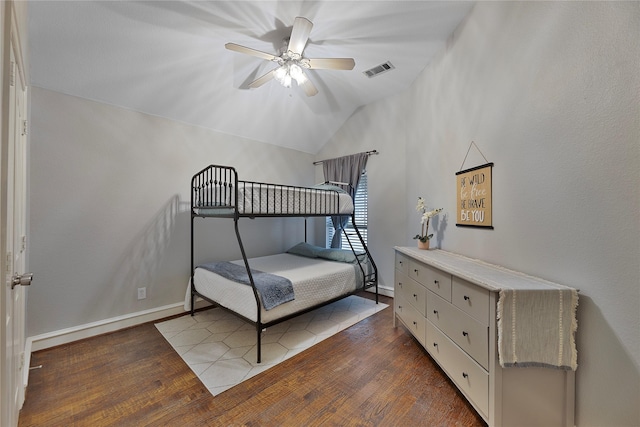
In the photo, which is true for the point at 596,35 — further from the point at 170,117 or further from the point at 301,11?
the point at 170,117

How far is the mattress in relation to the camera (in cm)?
249

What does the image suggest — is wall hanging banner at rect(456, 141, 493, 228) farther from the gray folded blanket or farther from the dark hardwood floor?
the gray folded blanket

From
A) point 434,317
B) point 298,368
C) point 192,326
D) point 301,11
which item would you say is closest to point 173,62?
point 301,11

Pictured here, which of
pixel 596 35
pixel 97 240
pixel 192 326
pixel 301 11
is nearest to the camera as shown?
pixel 596 35

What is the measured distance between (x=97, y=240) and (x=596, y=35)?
3948mm

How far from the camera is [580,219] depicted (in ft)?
4.31

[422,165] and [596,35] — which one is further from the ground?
[596,35]

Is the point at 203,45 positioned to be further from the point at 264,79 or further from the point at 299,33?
the point at 299,33

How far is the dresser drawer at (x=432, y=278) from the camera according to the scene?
1803 mm

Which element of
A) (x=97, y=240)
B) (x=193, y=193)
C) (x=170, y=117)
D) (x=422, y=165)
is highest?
(x=170, y=117)

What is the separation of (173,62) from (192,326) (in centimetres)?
269

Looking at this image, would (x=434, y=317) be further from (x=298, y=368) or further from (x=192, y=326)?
(x=192, y=326)

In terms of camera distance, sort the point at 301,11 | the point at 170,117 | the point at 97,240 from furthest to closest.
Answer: the point at 170,117, the point at 97,240, the point at 301,11

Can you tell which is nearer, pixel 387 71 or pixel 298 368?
pixel 298 368
